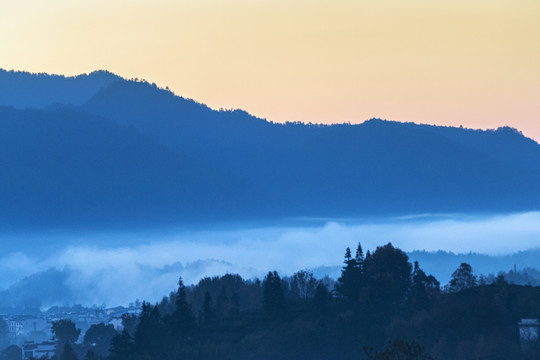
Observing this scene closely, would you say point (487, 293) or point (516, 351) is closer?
point (516, 351)

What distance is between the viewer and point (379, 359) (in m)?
115

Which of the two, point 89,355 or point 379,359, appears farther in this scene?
point 89,355

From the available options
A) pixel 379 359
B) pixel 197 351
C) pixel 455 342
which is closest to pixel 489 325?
pixel 455 342

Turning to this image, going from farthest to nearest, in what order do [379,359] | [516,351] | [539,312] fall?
[539,312] → [516,351] → [379,359]

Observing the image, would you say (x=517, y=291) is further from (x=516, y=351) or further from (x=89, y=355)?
(x=89, y=355)

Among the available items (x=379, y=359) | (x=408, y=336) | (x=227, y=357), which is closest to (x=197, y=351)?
(x=227, y=357)

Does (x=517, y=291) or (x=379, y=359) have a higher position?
(x=517, y=291)

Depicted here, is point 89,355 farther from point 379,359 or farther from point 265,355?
point 379,359

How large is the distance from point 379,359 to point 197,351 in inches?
3393

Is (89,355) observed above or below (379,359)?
above

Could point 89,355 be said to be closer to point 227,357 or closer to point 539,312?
point 227,357

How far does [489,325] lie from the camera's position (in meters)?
190

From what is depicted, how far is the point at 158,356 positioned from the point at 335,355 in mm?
19671

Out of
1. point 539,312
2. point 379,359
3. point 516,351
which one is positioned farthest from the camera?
point 539,312
